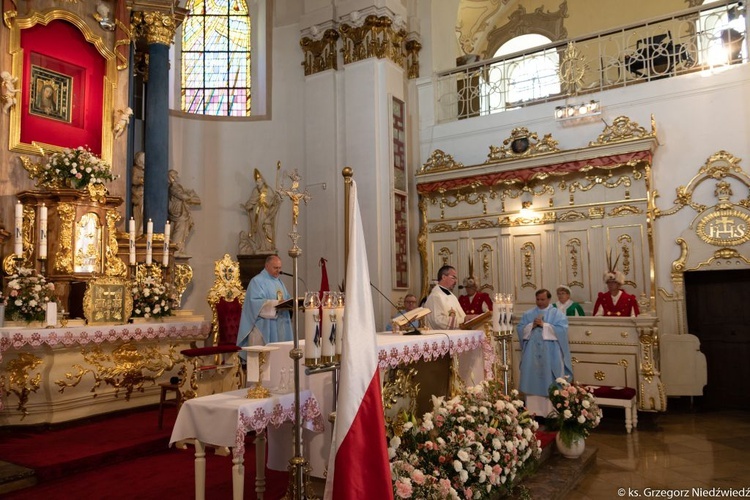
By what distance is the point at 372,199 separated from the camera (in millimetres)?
11367

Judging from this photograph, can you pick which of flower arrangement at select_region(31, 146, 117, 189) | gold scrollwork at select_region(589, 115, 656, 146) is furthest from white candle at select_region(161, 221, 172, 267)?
gold scrollwork at select_region(589, 115, 656, 146)

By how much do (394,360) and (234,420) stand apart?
57.9 inches

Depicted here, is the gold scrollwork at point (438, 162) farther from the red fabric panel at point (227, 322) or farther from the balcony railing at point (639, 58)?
the red fabric panel at point (227, 322)

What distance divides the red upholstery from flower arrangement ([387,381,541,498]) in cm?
342

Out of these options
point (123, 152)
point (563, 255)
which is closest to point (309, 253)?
point (123, 152)

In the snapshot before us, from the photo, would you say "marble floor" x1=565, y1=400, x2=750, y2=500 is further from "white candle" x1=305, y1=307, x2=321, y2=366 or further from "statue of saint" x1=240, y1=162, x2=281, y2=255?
"statue of saint" x1=240, y1=162, x2=281, y2=255

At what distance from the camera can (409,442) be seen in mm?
4062

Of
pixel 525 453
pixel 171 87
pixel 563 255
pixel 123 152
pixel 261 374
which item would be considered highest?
pixel 171 87

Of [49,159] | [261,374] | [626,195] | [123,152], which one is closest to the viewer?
[261,374]

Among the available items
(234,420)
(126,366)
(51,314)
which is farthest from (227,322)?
(234,420)

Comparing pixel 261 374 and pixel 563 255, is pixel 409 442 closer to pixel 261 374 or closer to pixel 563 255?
pixel 261 374

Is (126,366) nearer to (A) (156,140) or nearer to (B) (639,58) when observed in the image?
(A) (156,140)

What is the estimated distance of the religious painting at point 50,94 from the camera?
27.6 feet

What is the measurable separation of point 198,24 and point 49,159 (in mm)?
5659
